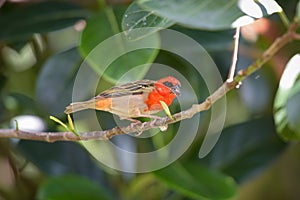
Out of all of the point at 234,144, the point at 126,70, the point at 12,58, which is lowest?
the point at 234,144

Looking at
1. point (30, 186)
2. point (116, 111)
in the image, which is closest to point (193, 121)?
point (116, 111)

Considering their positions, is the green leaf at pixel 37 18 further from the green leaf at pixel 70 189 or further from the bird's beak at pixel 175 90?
the bird's beak at pixel 175 90

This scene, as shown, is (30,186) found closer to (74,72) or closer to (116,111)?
(74,72)

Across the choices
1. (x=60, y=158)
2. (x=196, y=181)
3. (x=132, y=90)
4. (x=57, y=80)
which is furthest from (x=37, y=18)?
(x=132, y=90)

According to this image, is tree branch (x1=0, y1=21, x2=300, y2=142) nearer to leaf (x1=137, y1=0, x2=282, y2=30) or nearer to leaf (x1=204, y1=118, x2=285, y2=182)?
leaf (x1=137, y1=0, x2=282, y2=30)

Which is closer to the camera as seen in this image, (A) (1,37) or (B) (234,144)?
(A) (1,37)

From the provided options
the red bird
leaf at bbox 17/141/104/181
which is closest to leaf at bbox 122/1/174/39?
the red bird

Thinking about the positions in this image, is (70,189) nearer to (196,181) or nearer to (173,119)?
(196,181)
